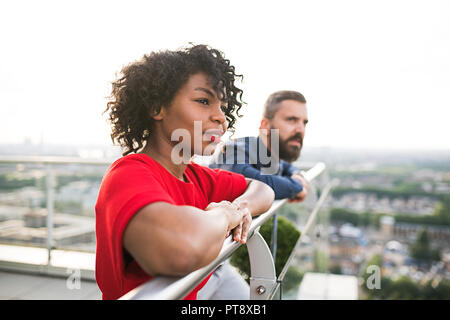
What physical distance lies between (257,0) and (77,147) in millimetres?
3197

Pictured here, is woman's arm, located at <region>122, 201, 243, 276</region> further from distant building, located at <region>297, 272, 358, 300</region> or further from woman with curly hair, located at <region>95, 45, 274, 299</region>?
distant building, located at <region>297, 272, 358, 300</region>

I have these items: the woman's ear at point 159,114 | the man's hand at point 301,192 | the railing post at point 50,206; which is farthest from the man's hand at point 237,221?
the railing post at point 50,206

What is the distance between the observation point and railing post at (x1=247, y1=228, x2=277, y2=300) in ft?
3.82

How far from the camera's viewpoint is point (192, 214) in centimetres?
76

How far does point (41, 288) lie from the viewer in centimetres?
324

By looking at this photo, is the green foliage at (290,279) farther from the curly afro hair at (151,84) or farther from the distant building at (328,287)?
the distant building at (328,287)

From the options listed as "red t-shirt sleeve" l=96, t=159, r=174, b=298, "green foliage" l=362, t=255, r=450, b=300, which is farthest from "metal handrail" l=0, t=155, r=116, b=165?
"green foliage" l=362, t=255, r=450, b=300

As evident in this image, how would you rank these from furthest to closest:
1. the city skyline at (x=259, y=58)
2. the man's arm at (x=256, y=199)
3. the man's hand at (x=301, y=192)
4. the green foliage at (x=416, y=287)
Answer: the green foliage at (x=416, y=287) < the city skyline at (x=259, y=58) < the man's hand at (x=301, y=192) < the man's arm at (x=256, y=199)

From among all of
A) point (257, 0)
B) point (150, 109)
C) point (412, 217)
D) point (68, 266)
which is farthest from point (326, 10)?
point (412, 217)

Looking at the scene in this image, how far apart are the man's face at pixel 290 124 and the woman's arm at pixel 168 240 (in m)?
2.00

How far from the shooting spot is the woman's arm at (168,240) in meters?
0.67

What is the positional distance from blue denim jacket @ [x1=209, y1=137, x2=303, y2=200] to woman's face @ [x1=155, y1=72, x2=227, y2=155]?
837 mm

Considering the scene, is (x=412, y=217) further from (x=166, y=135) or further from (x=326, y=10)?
(x=166, y=135)

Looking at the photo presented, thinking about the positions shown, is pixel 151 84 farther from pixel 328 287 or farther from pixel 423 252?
pixel 423 252
